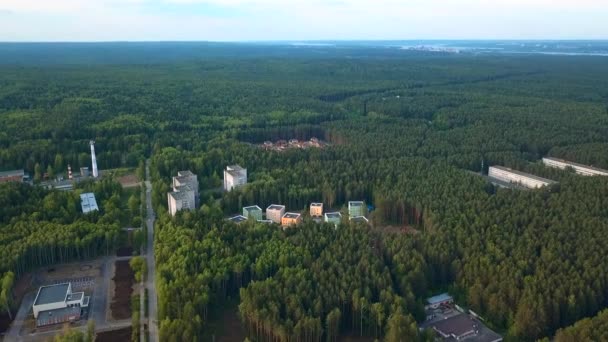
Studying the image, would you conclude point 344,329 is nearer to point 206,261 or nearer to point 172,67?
point 206,261

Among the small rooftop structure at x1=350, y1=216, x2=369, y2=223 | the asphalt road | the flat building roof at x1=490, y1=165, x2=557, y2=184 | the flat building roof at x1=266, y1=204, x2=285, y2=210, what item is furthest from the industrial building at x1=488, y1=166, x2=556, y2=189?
the asphalt road

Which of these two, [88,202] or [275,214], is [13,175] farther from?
[275,214]

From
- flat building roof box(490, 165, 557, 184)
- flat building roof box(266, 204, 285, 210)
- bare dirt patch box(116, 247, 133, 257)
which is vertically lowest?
bare dirt patch box(116, 247, 133, 257)

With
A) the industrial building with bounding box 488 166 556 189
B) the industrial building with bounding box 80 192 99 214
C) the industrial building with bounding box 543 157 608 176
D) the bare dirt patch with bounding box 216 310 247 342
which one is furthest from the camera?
the industrial building with bounding box 543 157 608 176

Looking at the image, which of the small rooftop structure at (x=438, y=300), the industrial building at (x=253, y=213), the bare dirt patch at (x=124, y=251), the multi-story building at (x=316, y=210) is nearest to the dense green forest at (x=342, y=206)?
the small rooftop structure at (x=438, y=300)

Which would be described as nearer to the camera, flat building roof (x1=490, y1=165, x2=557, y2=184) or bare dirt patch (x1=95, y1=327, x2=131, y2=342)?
bare dirt patch (x1=95, y1=327, x2=131, y2=342)

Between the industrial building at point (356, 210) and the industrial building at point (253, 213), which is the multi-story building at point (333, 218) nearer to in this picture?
the industrial building at point (356, 210)

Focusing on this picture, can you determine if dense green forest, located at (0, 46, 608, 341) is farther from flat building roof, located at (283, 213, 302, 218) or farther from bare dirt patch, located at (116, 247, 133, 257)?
flat building roof, located at (283, 213, 302, 218)

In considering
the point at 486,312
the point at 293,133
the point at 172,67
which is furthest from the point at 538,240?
the point at 172,67
